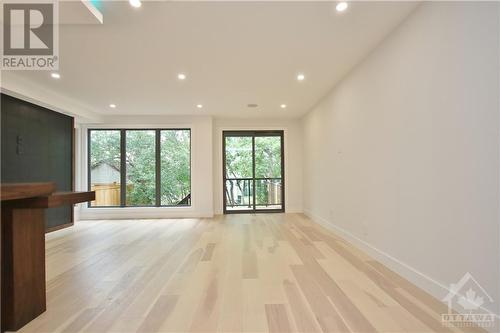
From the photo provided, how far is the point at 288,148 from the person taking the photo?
6.88m

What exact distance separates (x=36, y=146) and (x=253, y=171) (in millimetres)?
4635

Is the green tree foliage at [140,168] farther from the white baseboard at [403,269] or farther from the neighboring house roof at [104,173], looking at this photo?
the white baseboard at [403,269]

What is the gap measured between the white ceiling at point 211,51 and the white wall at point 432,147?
436mm

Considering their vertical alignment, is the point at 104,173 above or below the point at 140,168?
below

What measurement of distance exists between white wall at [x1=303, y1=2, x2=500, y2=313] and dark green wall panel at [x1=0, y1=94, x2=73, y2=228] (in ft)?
17.6

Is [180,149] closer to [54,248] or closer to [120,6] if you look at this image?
[54,248]

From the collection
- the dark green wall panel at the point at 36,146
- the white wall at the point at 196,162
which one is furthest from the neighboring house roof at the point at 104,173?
the dark green wall panel at the point at 36,146

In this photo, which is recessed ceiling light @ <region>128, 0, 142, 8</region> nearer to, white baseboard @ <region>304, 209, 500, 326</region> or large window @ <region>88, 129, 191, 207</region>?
white baseboard @ <region>304, 209, 500, 326</region>

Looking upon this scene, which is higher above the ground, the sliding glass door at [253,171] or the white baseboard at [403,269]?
the sliding glass door at [253,171]

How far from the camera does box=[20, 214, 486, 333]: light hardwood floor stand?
1800 mm

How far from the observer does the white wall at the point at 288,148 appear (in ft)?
22.2

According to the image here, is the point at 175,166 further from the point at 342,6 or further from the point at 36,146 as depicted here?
the point at 342,6

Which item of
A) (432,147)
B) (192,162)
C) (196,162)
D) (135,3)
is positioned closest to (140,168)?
(192,162)

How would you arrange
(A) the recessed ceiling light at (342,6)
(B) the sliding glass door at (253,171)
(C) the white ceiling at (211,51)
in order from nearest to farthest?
(A) the recessed ceiling light at (342,6)
(C) the white ceiling at (211,51)
(B) the sliding glass door at (253,171)
